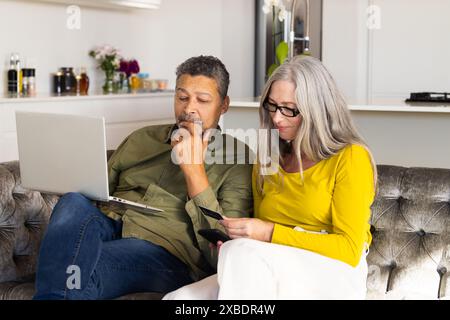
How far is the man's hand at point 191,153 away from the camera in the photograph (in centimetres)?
222

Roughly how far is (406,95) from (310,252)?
370 cm

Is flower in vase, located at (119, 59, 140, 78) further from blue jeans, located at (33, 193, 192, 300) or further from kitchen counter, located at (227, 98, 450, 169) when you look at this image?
blue jeans, located at (33, 193, 192, 300)

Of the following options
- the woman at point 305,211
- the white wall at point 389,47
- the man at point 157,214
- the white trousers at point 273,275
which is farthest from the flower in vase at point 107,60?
the white trousers at point 273,275

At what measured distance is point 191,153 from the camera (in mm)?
2268

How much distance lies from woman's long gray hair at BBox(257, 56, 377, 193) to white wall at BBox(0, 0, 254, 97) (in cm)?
245

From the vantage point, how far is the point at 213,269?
229cm

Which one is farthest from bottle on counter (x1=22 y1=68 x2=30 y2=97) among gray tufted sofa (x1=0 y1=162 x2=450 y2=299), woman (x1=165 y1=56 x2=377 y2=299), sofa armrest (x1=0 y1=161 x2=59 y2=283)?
woman (x1=165 y1=56 x2=377 y2=299)

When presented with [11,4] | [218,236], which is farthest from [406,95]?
[218,236]

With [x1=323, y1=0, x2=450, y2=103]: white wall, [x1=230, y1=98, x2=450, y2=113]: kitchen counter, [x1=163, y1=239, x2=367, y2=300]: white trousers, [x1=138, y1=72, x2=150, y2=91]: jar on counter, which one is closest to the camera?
[x1=163, y1=239, x2=367, y2=300]: white trousers

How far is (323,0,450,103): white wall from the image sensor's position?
520 cm

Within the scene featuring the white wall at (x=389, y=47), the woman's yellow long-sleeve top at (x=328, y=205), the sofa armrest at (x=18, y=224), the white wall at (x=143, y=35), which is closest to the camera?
the woman's yellow long-sleeve top at (x=328, y=205)

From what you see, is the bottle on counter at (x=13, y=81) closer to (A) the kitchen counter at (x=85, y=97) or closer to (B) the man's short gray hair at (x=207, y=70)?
(A) the kitchen counter at (x=85, y=97)

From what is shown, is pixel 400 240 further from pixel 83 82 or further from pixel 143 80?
pixel 143 80

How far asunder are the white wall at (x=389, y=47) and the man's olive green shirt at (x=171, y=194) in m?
2.99
